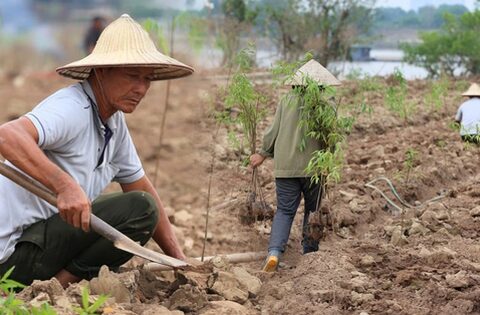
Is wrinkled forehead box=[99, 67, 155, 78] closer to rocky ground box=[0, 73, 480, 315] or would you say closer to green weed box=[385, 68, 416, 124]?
rocky ground box=[0, 73, 480, 315]

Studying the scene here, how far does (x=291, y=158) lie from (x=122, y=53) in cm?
159

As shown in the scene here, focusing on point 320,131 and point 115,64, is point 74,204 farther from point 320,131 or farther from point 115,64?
point 320,131

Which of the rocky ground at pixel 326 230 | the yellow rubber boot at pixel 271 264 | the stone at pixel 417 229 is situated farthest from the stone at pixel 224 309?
the stone at pixel 417 229

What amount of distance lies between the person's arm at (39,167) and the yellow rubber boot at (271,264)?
5.20 ft

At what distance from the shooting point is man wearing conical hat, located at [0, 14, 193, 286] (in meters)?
2.92

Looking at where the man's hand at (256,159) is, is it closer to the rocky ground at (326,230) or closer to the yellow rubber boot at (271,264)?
the rocky ground at (326,230)

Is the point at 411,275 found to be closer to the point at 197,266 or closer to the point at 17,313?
the point at 197,266

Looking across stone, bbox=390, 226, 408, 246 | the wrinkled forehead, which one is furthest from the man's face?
stone, bbox=390, 226, 408, 246

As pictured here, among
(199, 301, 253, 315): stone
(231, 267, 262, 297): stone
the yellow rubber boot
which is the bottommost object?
the yellow rubber boot

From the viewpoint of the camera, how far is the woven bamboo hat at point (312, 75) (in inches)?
177

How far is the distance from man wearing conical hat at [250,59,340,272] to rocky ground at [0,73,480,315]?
0.53ft

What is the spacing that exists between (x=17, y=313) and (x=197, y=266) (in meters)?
1.23

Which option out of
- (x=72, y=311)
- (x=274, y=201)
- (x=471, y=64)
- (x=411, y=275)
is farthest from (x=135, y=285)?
(x=471, y=64)

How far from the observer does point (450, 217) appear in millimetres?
5395
